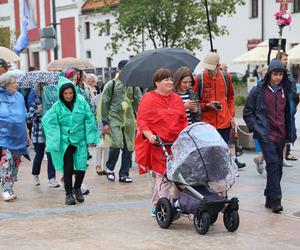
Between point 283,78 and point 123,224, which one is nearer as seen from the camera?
point 123,224

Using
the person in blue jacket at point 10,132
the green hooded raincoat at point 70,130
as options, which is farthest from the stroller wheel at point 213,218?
the person in blue jacket at point 10,132

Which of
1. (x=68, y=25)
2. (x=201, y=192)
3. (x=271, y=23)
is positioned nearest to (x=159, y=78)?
(x=201, y=192)

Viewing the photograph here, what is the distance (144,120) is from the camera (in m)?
7.40

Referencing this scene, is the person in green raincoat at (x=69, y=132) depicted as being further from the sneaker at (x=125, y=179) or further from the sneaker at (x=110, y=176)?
the sneaker at (x=110, y=176)

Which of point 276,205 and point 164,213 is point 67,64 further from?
point 164,213

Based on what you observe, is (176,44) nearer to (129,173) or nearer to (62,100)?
(129,173)

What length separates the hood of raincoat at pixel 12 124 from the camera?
30.0ft

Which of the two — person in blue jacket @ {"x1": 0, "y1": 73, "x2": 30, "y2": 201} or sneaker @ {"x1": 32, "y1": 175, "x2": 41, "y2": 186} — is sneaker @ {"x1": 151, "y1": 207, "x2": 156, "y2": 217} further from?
sneaker @ {"x1": 32, "y1": 175, "x2": 41, "y2": 186}

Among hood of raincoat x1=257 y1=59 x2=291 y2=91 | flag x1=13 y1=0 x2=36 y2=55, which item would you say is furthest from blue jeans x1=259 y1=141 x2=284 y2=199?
flag x1=13 y1=0 x2=36 y2=55

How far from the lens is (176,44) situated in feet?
106

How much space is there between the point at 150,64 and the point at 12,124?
2063 millimetres

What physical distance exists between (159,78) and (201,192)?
1.28m

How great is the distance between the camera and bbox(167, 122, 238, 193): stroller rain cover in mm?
6953

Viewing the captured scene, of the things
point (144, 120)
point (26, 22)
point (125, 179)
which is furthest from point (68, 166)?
point (26, 22)
